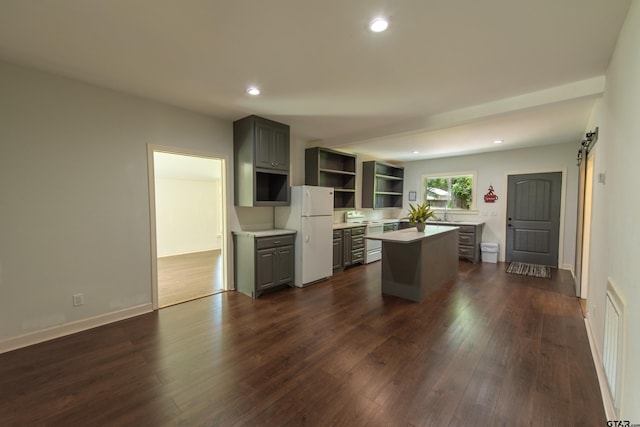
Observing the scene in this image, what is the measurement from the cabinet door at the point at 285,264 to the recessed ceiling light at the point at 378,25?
10.1ft

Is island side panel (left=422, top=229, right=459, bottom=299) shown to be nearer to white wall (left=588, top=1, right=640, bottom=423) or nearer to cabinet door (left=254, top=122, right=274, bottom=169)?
white wall (left=588, top=1, right=640, bottom=423)

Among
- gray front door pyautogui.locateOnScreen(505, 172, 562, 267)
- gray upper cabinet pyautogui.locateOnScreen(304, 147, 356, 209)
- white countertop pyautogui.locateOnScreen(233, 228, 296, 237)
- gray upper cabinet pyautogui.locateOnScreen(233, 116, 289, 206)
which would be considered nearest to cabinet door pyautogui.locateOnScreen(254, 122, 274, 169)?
gray upper cabinet pyautogui.locateOnScreen(233, 116, 289, 206)

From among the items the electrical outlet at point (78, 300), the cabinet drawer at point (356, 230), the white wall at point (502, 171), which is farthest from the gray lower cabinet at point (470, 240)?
the electrical outlet at point (78, 300)

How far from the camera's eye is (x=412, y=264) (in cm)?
379

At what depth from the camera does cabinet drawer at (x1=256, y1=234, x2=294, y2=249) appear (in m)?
3.90

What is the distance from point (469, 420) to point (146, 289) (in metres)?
3.55

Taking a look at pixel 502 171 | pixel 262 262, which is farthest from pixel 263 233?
pixel 502 171

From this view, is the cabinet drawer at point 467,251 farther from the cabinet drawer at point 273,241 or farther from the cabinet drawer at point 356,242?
the cabinet drawer at point 273,241

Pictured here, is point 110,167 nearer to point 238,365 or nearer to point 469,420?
point 238,365

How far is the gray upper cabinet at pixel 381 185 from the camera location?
258 inches

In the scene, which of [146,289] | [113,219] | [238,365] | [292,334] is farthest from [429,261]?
[113,219]

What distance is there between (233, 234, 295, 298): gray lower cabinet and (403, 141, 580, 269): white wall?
471cm

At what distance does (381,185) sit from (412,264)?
3.74 metres

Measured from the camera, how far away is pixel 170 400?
1883mm
